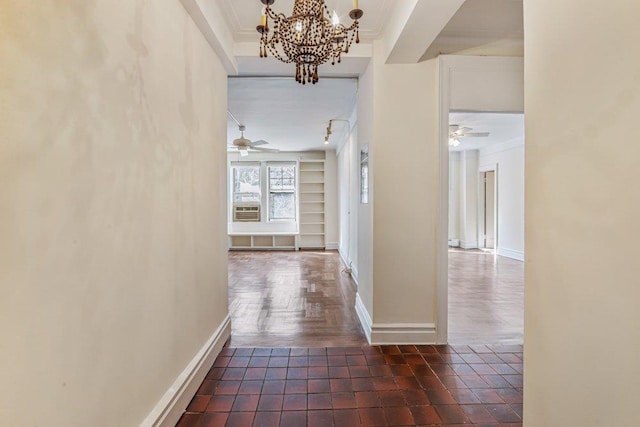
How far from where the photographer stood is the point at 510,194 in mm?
6875

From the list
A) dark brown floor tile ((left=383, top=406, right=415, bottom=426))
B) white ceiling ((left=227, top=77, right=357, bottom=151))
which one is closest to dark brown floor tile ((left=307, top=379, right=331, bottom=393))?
dark brown floor tile ((left=383, top=406, right=415, bottom=426))

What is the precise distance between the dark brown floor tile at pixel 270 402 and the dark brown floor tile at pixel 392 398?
631 millimetres

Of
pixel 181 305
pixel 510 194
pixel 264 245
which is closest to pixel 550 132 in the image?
pixel 181 305

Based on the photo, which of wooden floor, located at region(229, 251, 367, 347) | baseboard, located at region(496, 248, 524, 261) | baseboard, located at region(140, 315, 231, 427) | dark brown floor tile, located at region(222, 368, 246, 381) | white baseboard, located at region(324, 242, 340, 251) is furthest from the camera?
white baseboard, located at region(324, 242, 340, 251)

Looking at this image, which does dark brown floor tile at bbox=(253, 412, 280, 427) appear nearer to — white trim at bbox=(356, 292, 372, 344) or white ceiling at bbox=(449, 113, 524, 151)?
white trim at bbox=(356, 292, 372, 344)

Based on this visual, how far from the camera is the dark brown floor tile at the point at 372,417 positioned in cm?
168

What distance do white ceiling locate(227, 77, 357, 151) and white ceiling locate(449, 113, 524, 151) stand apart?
2085 mm

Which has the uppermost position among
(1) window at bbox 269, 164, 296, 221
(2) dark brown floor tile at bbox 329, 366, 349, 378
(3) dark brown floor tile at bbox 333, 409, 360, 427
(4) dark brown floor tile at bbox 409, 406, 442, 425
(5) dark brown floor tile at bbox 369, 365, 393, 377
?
(1) window at bbox 269, 164, 296, 221

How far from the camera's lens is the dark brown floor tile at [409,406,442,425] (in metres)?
1.70

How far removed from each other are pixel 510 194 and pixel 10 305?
316 inches

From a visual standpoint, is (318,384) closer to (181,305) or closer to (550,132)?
(181,305)

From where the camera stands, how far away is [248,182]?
324 inches

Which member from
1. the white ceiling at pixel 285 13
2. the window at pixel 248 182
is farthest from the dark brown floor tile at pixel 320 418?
the window at pixel 248 182

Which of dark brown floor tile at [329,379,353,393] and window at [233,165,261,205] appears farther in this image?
window at [233,165,261,205]
